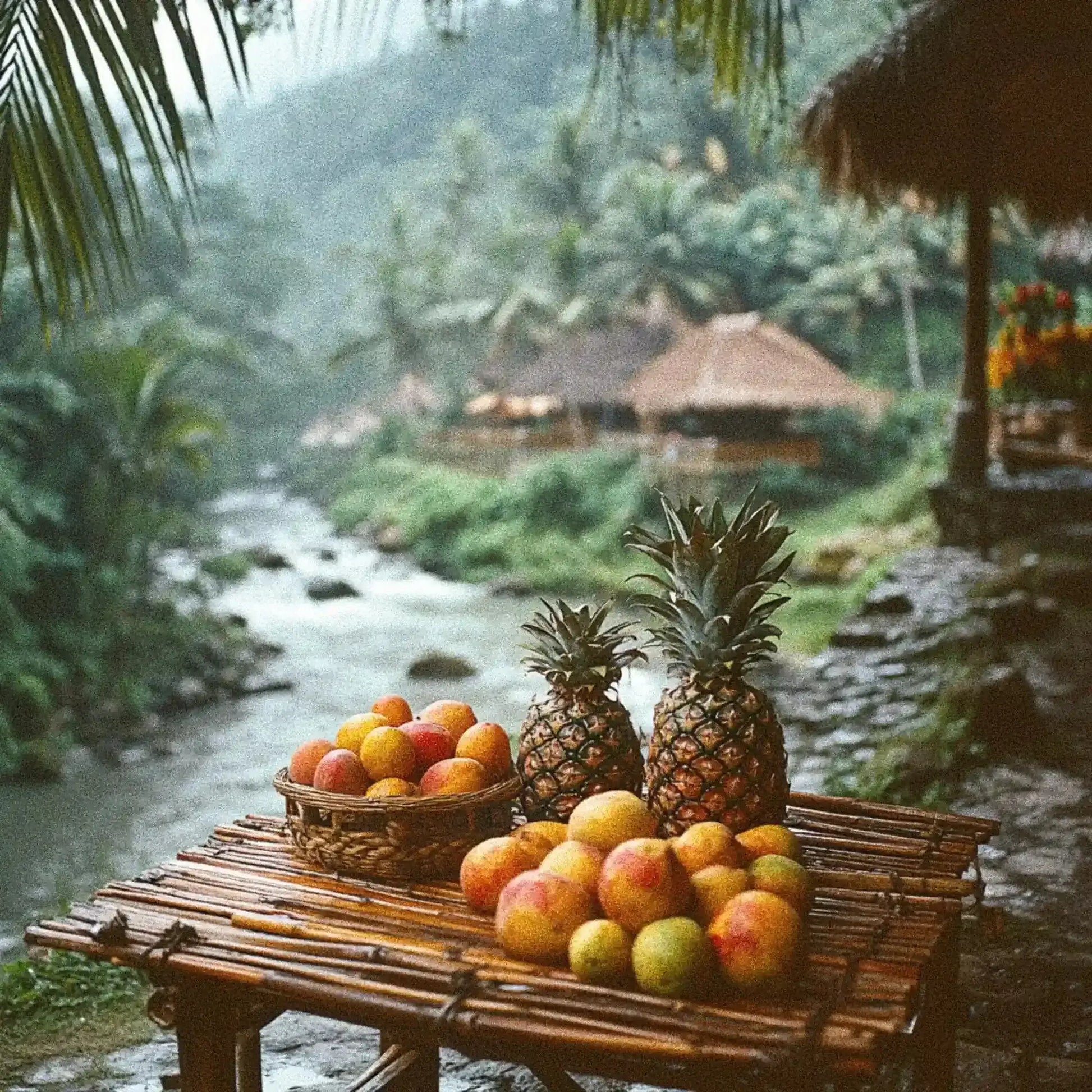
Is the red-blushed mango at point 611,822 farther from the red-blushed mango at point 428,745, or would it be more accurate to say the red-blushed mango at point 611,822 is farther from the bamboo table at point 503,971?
the red-blushed mango at point 428,745

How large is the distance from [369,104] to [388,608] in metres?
14.9

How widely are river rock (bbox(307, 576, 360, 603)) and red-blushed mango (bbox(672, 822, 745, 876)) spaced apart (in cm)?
1661

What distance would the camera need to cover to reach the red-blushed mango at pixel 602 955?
1.62 meters

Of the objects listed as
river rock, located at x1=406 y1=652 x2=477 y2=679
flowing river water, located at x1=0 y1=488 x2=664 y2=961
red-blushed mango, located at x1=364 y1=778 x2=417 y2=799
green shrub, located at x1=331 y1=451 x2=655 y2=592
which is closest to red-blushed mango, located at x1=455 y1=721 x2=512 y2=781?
red-blushed mango, located at x1=364 y1=778 x2=417 y2=799

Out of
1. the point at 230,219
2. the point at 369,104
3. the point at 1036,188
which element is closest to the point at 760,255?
the point at 230,219

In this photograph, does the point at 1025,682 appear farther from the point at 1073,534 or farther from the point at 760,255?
the point at 760,255

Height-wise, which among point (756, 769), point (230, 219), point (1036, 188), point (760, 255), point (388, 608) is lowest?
point (388, 608)

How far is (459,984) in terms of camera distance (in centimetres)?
162

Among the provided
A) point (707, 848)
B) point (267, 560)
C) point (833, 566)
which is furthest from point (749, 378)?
point (707, 848)

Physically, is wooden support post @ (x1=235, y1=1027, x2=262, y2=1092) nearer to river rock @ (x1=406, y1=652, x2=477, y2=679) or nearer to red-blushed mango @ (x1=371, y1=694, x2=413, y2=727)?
red-blushed mango @ (x1=371, y1=694, x2=413, y2=727)

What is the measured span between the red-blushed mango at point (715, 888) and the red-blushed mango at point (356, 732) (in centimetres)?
72

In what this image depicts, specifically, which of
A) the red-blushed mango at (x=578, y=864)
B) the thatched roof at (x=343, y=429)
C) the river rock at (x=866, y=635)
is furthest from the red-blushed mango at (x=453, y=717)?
the thatched roof at (x=343, y=429)

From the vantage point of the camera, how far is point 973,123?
8.55 meters

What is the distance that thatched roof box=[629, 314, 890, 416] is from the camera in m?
22.3
